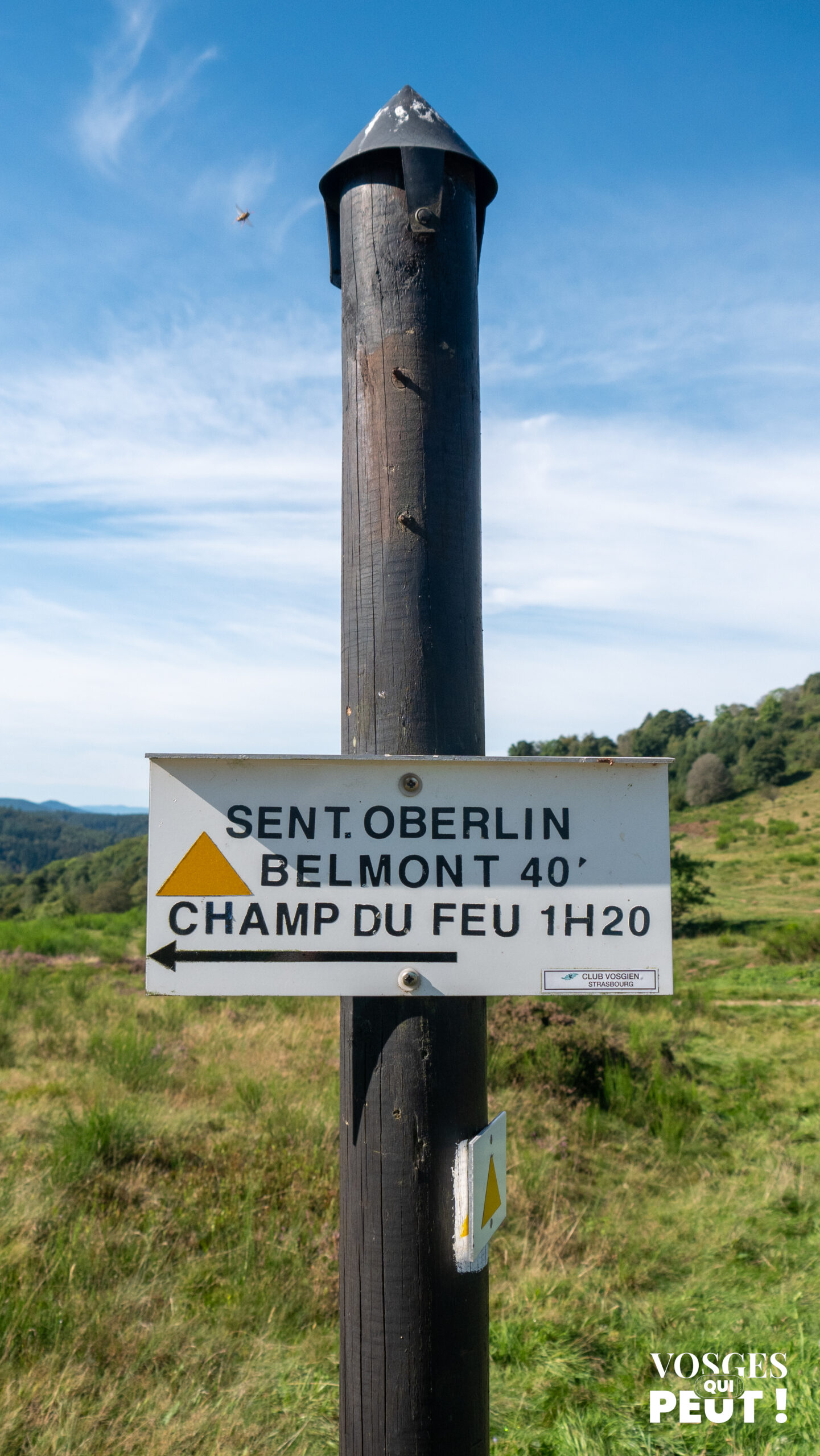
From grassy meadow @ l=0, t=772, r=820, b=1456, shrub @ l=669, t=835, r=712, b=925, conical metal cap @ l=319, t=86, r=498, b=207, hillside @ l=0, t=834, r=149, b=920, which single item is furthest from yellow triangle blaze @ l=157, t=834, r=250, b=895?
shrub @ l=669, t=835, r=712, b=925

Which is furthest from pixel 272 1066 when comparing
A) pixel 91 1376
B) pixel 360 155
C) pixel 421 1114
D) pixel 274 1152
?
pixel 360 155

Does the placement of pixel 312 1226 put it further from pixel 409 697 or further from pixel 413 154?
pixel 413 154

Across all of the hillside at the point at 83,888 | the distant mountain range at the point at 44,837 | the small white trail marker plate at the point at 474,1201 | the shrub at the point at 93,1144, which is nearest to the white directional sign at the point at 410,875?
the small white trail marker plate at the point at 474,1201

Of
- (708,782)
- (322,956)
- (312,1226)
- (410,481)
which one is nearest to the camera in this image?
(322,956)

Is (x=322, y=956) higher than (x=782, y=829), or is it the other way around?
(x=782, y=829)

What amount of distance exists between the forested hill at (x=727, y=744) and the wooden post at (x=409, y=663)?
2683 centimetres

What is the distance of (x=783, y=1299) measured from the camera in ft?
11.9

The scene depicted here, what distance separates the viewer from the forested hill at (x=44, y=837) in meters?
116

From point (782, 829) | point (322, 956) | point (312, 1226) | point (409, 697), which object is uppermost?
point (782, 829)

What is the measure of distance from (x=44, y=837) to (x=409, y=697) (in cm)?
14585

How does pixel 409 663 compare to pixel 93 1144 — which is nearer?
pixel 409 663

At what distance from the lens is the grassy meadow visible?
275 centimetres

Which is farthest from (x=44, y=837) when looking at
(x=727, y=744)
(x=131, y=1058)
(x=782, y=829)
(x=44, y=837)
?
(x=131, y=1058)

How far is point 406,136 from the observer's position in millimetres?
1566
